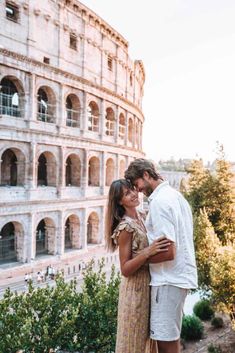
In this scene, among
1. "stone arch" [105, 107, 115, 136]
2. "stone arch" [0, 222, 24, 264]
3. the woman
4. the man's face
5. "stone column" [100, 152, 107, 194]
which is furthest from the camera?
"stone arch" [105, 107, 115, 136]

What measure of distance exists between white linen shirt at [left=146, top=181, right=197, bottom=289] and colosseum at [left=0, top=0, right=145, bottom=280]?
58.4 ft

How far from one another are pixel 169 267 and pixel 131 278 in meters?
0.36

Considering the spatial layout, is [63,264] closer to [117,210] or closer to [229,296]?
[229,296]

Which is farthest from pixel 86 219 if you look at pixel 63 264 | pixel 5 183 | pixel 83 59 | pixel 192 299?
pixel 83 59

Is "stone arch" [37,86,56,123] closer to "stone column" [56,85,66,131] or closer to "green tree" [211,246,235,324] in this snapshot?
"stone column" [56,85,66,131]

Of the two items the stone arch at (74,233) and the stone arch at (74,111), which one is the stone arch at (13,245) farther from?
the stone arch at (74,111)

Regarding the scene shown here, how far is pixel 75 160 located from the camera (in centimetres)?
2575

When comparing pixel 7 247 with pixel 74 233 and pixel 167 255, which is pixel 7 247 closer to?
pixel 74 233

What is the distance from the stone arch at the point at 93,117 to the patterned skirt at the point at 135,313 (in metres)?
24.3

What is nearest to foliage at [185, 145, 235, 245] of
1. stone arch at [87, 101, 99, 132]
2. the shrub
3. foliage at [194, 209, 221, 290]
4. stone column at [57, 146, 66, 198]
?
foliage at [194, 209, 221, 290]

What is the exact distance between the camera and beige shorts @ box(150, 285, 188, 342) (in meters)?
3.09

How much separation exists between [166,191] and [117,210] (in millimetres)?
Answer: 546

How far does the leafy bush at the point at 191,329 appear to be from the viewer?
54.1 ft

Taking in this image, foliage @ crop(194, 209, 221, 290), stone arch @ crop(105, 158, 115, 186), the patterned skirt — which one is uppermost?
stone arch @ crop(105, 158, 115, 186)
